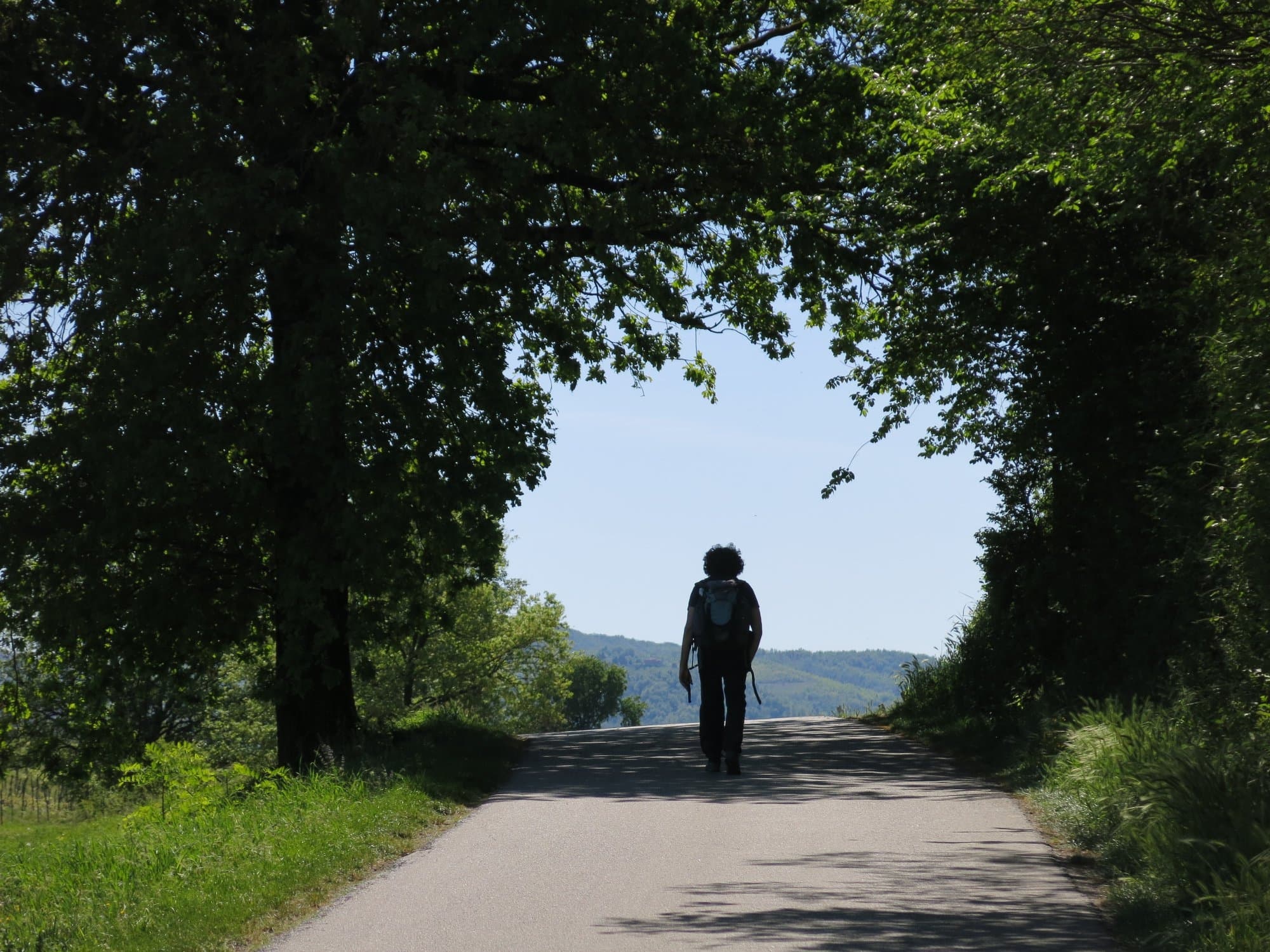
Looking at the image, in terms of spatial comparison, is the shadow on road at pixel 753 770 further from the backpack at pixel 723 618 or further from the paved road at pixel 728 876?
the backpack at pixel 723 618

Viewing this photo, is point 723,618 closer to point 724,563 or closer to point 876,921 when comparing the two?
point 724,563

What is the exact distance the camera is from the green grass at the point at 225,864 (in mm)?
6891

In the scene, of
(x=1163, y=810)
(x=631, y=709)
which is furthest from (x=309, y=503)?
(x=631, y=709)

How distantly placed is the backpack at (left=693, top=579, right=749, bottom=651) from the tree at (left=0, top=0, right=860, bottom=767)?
319 centimetres

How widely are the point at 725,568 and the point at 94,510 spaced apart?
7.55 m

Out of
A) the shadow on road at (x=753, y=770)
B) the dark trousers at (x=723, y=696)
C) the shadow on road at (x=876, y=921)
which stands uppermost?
the dark trousers at (x=723, y=696)

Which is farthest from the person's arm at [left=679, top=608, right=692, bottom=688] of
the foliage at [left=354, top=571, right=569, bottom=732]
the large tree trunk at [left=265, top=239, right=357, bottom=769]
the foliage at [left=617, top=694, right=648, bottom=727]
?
the foliage at [left=617, top=694, right=648, bottom=727]

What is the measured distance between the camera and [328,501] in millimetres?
15562

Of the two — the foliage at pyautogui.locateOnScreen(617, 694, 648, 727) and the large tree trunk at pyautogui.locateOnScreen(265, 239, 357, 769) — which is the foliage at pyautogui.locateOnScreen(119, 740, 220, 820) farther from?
the foliage at pyautogui.locateOnScreen(617, 694, 648, 727)

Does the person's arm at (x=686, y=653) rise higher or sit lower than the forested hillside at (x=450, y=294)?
lower

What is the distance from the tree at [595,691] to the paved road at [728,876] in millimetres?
129995

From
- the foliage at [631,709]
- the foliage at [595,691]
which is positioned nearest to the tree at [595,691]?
the foliage at [595,691]

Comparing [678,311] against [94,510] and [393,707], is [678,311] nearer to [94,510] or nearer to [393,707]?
[94,510]

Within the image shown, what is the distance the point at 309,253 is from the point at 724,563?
19.2 ft
